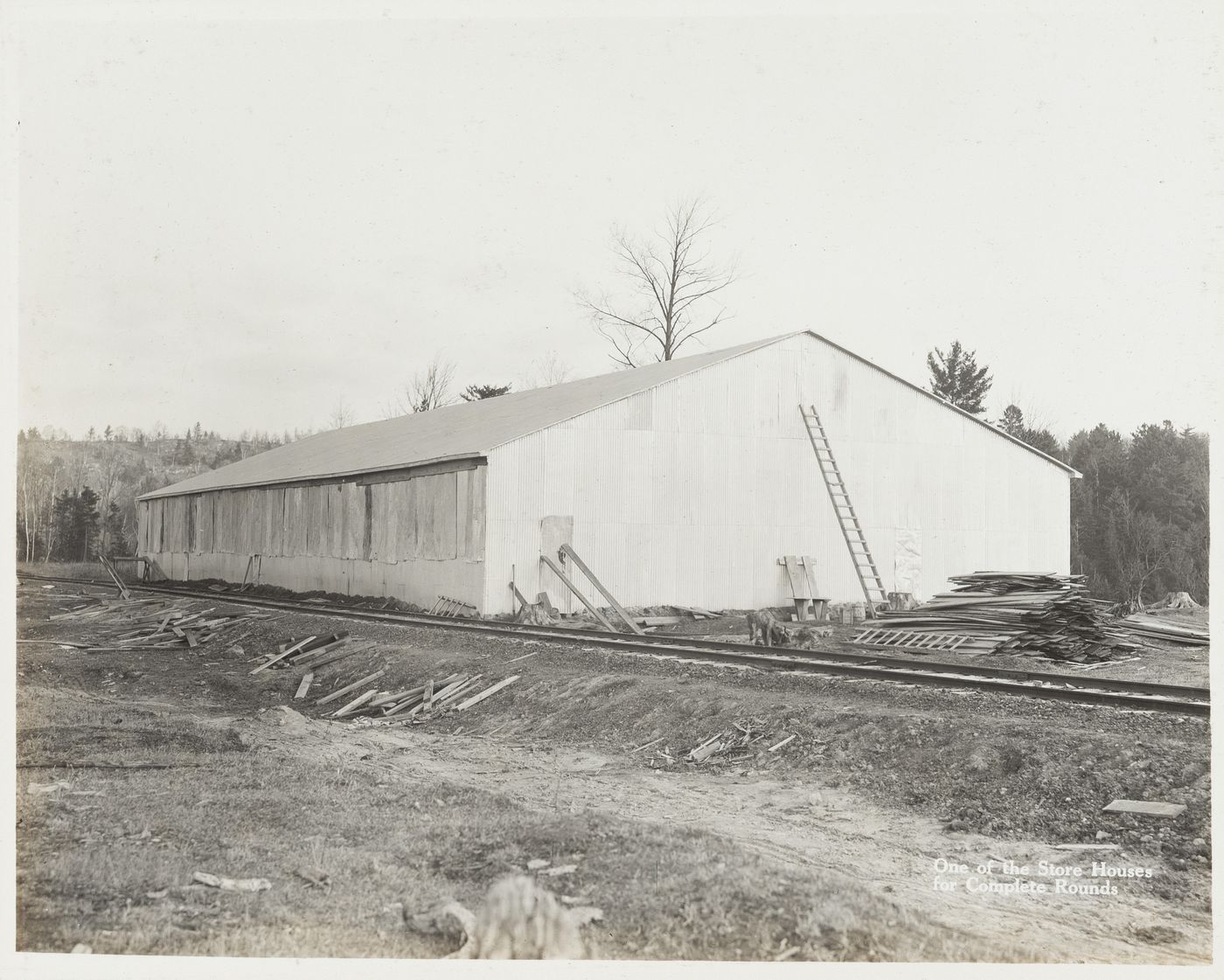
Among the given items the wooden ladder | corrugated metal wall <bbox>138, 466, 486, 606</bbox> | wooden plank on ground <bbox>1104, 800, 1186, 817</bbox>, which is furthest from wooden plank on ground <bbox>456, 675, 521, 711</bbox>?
the wooden ladder

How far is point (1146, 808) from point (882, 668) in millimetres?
5464

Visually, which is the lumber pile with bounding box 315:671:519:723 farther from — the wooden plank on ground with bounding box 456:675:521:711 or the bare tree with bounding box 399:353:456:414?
the bare tree with bounding box 399:353:456:414

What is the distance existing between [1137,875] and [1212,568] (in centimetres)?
263

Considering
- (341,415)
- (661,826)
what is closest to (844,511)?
(661,826)

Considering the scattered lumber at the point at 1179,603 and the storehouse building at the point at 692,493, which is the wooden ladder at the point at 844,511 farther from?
the scattered lumber at the point at 1179,603

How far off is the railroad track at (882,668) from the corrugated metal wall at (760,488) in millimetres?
3213

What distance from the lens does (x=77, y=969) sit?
6938mm

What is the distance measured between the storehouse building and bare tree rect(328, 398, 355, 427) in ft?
127

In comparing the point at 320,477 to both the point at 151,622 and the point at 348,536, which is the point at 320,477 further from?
the point at 151,622

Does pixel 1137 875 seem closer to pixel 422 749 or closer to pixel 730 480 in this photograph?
pixel 422 749

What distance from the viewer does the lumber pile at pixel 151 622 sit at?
22.7m

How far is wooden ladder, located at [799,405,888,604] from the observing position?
1041 inches

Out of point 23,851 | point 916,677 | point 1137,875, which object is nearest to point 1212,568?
point 1137,875

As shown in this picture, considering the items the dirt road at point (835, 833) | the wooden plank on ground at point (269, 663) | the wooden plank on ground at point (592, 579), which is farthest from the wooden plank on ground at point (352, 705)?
the wooden plank on ground at point (592, 579)
